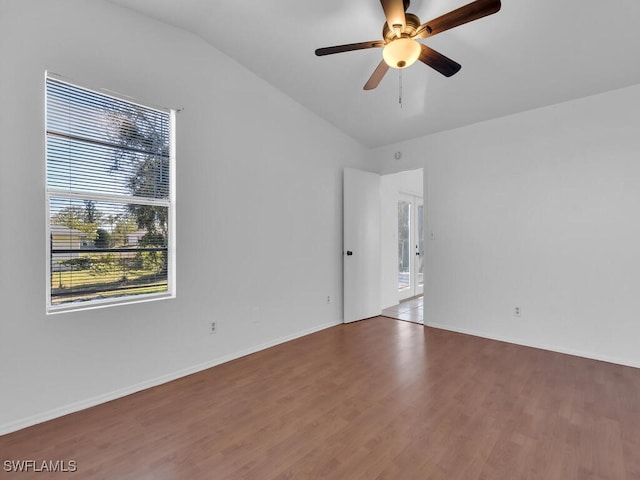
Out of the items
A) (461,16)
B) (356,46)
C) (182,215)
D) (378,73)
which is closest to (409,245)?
(378,73)

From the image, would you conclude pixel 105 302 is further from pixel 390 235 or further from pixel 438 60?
pixel 390 235

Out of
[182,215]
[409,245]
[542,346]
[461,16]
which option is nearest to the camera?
[461,16]

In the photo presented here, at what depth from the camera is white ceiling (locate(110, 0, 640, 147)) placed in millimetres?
2377

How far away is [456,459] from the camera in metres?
1.81

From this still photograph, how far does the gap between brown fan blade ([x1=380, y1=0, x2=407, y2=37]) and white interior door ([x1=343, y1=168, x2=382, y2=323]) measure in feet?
8.47

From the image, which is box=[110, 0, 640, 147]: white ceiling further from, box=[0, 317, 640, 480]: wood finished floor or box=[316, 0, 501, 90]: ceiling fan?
box=[0, 317, 640, 480]: wood finished floor

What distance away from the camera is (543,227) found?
11.7 ft

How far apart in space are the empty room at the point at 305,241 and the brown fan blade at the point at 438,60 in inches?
0.8

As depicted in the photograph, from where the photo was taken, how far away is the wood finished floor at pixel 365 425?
175 centimetres

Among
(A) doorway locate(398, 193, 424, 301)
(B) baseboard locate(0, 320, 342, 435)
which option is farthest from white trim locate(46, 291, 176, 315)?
(A) doorway locate(398, 193, 424, 301)

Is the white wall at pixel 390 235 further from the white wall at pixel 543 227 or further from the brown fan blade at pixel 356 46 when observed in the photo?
the brown fan blade at pixel 356 46

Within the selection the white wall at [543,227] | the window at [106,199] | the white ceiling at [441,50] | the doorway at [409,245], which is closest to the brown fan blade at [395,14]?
the white ceiling at [441,50]

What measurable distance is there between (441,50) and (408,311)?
3.83 metres

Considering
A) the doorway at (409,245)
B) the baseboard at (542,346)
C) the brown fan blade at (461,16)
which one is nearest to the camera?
the brown fan blade at (461,16)
